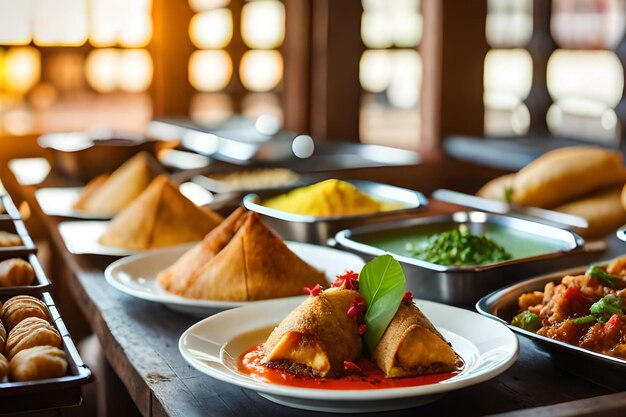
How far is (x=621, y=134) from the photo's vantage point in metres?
3.86

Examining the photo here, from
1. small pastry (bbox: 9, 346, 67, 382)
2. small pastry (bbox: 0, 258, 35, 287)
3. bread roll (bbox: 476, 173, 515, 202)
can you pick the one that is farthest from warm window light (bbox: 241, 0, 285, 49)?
small pastry (bbox: 9, 346, 67, 382)

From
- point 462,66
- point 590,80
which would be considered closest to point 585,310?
point 462,66

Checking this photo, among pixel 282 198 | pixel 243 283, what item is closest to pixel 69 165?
pixel 282 198

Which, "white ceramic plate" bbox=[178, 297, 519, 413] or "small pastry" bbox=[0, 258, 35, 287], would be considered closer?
"white ceramic plate" bbox=[178, 297, 519, 413]

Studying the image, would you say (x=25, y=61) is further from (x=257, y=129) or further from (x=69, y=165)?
(x=69, y=165)

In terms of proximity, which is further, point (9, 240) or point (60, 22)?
point (60, 22)

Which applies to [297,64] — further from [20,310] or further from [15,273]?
[20,310]

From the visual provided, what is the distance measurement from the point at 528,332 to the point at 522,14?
483 cm

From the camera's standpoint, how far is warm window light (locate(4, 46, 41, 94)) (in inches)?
189

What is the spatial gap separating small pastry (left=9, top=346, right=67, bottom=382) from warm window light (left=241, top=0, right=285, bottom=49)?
14.1 ft

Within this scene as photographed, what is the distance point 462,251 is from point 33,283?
0.85 metres

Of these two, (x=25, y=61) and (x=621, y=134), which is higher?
(x=25, y=61)

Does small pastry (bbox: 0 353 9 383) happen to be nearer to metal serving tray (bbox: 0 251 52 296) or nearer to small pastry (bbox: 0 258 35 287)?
metal serving tray (bbox: 0 251 52 296)

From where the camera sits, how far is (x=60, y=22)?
496cm
